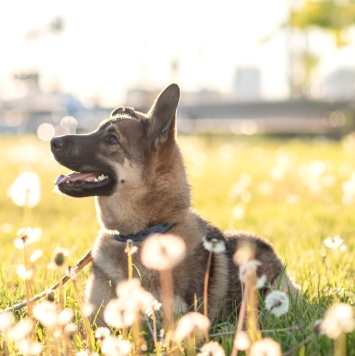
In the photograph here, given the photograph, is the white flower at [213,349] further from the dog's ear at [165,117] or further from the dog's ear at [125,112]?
the dog's ear at [125,112]

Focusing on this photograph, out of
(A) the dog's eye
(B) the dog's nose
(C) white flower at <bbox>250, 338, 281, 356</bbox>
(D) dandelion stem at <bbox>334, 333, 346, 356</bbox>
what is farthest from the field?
(C) white flower at <bbox>250, 338, 281, 356</bbox>

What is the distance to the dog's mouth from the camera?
175 inches

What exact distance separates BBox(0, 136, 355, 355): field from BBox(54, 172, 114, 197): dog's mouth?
1.30 ft

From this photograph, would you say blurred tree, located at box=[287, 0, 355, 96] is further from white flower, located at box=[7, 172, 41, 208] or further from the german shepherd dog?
white flower, located at box=[7, 172, 41, 208]

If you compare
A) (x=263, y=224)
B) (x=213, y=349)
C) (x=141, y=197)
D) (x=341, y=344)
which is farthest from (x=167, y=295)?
(x=263, y=224)

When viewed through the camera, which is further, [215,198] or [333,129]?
[333,129]

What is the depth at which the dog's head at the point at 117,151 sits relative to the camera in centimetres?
455

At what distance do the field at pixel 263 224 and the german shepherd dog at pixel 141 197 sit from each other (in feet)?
0.93

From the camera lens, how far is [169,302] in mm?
4102

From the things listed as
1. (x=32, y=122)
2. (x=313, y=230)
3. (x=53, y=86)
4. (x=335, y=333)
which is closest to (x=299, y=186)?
(x=313, y=230)

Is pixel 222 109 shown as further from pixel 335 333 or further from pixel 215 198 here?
pixel 335 333

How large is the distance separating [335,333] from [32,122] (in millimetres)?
43199

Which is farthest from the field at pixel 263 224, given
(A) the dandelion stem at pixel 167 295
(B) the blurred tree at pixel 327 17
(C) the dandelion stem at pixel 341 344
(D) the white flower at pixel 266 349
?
(B) the blurred tree at pixel 327 17

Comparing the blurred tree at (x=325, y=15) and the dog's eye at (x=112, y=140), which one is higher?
the blurred tree at (x=325, y=15)
